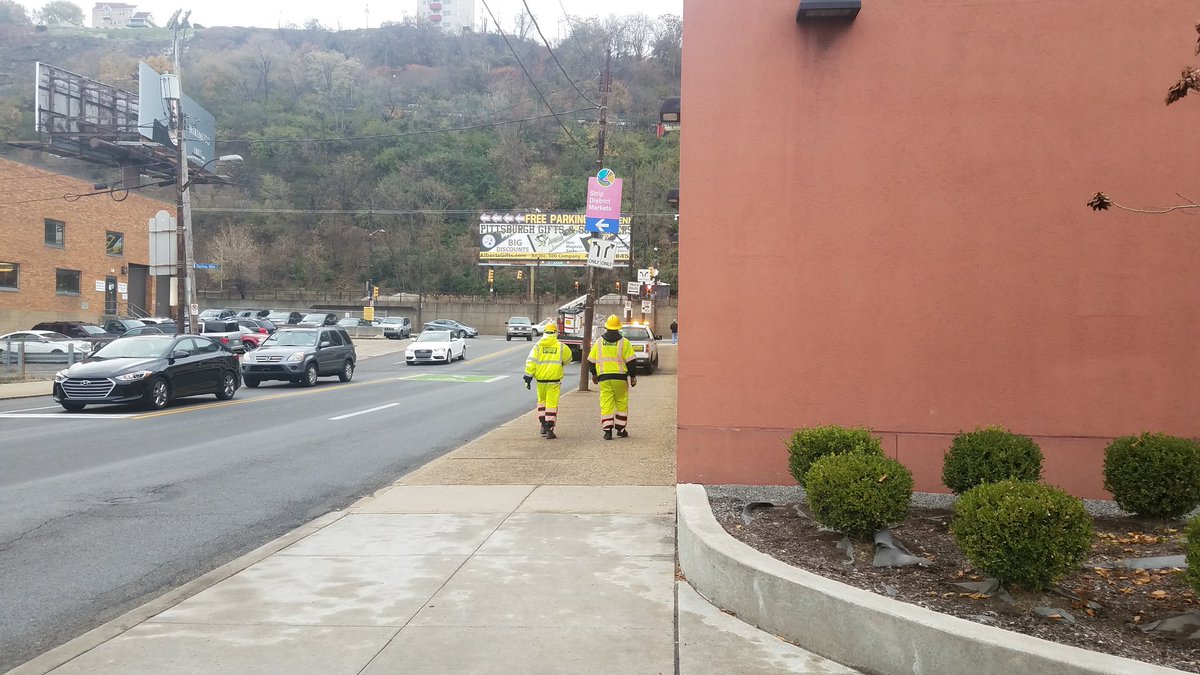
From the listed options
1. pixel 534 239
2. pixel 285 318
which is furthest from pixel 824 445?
pixel 285 318

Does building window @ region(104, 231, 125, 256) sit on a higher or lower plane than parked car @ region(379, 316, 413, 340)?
higher

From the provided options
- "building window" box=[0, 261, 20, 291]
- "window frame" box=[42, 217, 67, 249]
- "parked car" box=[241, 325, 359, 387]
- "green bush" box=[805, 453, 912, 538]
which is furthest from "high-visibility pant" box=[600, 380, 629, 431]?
"window frame" box=[42, 217, 67, 249]

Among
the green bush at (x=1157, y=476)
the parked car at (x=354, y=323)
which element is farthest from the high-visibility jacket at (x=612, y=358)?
the parked car at (x=354, y=323)

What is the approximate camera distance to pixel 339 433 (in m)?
14.2

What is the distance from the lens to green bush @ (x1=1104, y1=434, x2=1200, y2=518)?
18.5 feet

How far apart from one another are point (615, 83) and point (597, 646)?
5696 centimetres

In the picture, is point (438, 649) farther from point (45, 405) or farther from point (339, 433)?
point (45, 405)

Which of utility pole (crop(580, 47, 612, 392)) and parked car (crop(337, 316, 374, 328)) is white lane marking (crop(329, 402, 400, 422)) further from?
parked car (crop(337, 316, 374, 328))

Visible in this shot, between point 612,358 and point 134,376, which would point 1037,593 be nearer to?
point 612,358

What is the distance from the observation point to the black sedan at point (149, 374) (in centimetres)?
1677

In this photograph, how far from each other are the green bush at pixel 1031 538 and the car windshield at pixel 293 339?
2322 centimetres

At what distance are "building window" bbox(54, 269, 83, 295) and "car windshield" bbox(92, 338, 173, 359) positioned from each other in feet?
104

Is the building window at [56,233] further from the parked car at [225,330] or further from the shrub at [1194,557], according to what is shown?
the shrub at [1194,557]

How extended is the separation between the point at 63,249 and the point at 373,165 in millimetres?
59048
